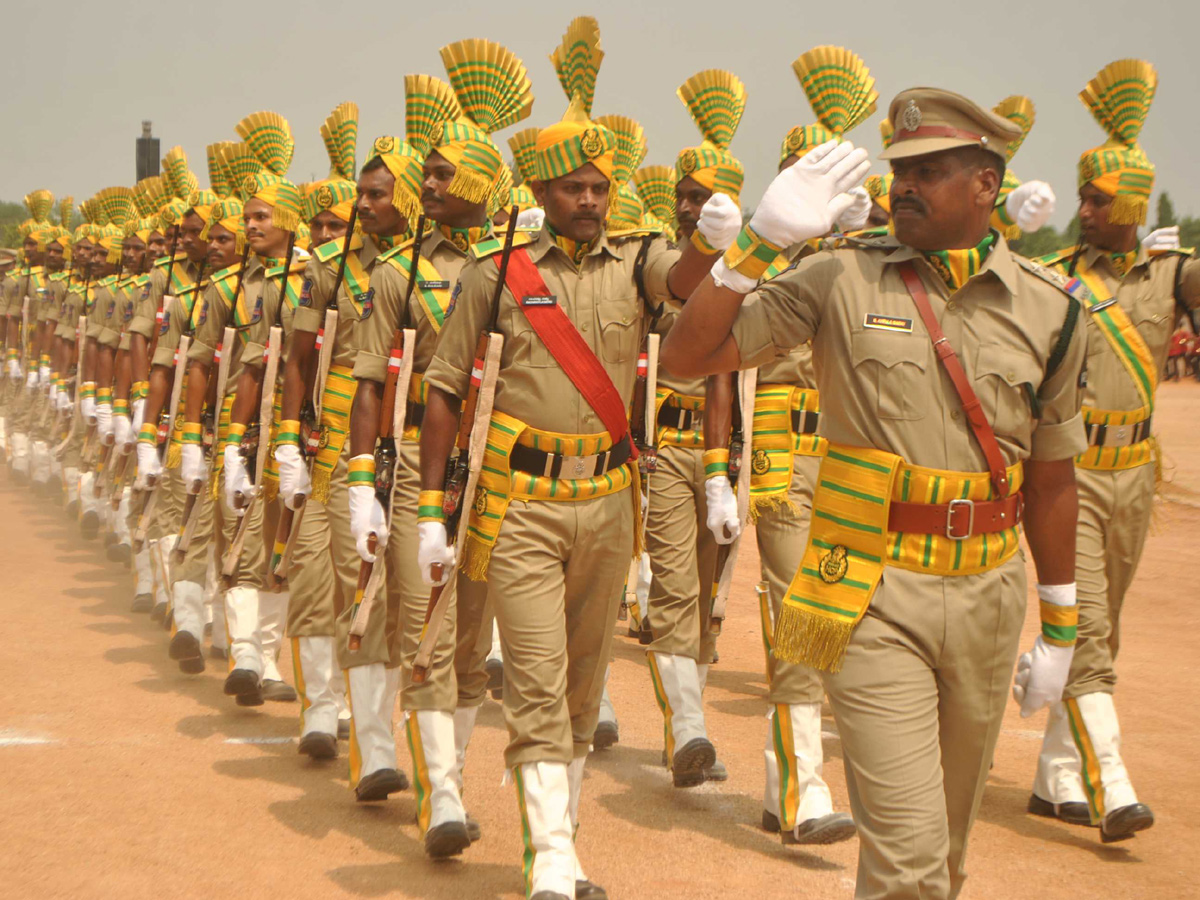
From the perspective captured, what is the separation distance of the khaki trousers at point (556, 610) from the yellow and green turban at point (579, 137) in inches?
48.4

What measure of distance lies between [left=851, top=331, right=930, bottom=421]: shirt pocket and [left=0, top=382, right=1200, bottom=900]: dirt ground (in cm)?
241

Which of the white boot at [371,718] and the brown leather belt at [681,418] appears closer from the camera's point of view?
the white boot at [371,718]

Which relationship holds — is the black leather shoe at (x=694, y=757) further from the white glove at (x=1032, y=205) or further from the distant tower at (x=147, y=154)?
the distant tower at (x=147, y=154)

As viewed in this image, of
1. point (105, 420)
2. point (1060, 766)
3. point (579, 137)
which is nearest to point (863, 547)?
point (579, 137)

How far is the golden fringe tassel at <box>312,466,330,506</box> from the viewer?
715 cm

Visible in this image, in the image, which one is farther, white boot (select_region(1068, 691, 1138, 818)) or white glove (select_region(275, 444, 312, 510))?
white glove (select_region(275, 444, 312, 510))

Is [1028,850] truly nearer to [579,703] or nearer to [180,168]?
[579,703]

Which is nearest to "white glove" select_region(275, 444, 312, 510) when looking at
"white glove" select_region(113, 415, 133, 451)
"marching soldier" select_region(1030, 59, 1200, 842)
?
"marching soldier" select_region(1030, 59, 1200, 842)

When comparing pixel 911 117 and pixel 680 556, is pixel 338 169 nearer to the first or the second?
pixel 680 556

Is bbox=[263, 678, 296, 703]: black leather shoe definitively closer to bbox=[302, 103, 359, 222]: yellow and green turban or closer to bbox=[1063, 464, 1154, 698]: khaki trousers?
bbox=[302, 103, 359, 222]: yellow and green turban

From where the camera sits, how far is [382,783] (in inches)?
258

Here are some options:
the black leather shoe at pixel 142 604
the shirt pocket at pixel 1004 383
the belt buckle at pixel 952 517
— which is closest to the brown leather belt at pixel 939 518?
the belt buckle at pixel 952 517

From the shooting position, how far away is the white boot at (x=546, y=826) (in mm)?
4992

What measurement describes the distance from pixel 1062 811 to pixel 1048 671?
8.25ft
